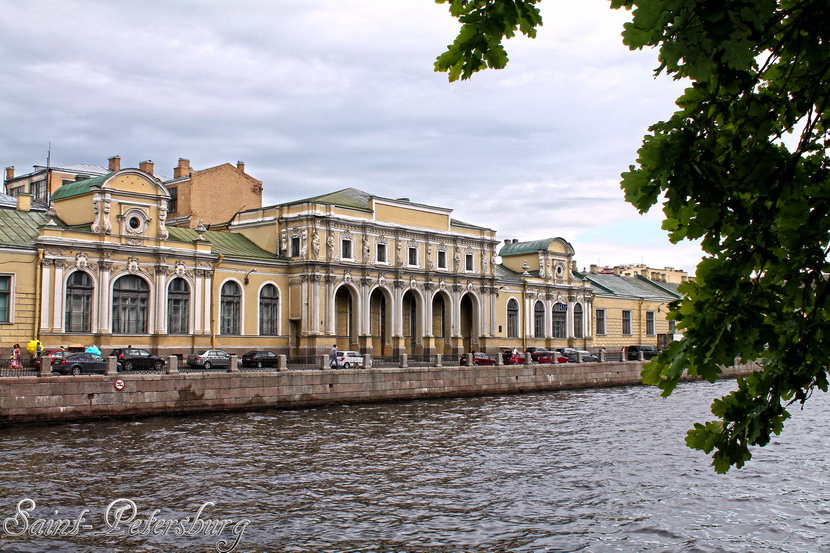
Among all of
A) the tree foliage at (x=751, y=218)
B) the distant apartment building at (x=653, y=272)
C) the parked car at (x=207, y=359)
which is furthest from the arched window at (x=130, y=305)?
the distant apartment building at (x=653, y=272)

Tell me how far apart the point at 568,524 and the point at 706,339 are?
1125 cm

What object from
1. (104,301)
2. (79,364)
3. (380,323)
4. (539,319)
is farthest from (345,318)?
(79,364)

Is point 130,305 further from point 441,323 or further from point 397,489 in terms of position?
point 397,489

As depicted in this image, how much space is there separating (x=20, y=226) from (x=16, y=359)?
10707 millimetres

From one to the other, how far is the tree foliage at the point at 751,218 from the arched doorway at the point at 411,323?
2025 inches

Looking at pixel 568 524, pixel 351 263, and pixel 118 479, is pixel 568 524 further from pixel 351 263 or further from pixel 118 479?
pixel 351 263

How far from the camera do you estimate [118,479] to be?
18891 millimetres

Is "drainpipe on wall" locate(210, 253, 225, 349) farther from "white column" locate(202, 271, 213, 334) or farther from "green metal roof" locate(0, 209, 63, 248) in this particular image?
"green metal roof" locate(0, 209, 63, 248)

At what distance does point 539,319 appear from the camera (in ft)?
224

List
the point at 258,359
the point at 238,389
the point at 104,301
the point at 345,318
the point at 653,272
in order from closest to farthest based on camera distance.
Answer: the point at 238,389 → the point at 258,359 → the point at 104,301 → the point at 345,318 → the point at 653,272

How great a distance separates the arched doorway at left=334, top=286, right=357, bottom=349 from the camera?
54250mm

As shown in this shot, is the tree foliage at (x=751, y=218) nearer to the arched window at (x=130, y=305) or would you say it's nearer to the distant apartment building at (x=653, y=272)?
the arched window at (x=130, y=305)

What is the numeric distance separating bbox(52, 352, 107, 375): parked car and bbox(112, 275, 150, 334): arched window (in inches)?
363

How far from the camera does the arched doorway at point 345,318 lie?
54.2 m
